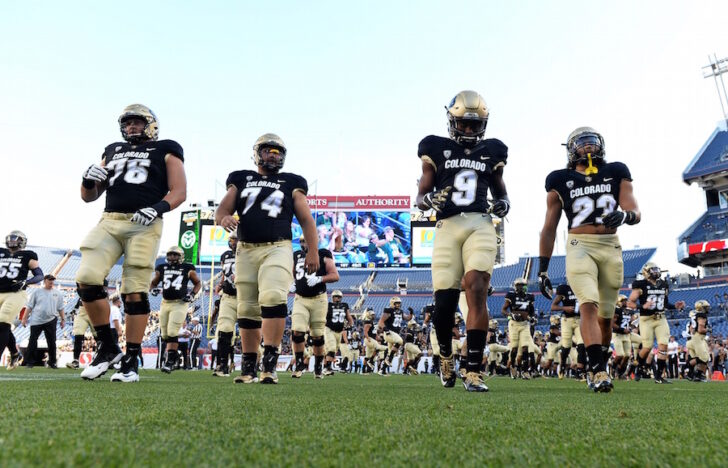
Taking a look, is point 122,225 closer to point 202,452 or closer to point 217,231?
point 202,452

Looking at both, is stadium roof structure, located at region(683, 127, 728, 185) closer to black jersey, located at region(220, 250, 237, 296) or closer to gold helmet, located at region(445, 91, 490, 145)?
black jersey, located at region(220, 250, 237, 296)

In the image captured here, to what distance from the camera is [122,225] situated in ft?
15.3

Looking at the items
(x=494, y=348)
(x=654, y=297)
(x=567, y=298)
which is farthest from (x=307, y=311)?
(x=494, y=348)

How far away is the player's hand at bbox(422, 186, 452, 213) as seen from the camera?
14.9 feet

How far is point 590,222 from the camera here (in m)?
5.24

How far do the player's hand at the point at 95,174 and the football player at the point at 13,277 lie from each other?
368 cm

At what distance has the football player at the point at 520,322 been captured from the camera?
12438 mm

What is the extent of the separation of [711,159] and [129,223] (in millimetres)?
47122

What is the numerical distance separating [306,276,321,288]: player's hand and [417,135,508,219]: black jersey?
397 centimetres

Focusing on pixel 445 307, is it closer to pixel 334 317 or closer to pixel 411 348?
pixel 334 317

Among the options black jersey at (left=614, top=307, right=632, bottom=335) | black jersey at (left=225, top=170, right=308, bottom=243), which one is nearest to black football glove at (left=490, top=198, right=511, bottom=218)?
black jersey at (left=225, top=170, right=308, bottom=243)

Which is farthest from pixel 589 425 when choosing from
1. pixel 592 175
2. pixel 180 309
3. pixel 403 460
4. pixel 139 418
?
pixel 180 309

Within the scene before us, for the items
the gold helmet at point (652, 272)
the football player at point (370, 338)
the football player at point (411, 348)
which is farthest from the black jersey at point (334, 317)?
the gold helmet at point (652, 272)

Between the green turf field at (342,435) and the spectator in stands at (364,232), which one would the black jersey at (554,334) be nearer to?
the green turf field at (342,435)
